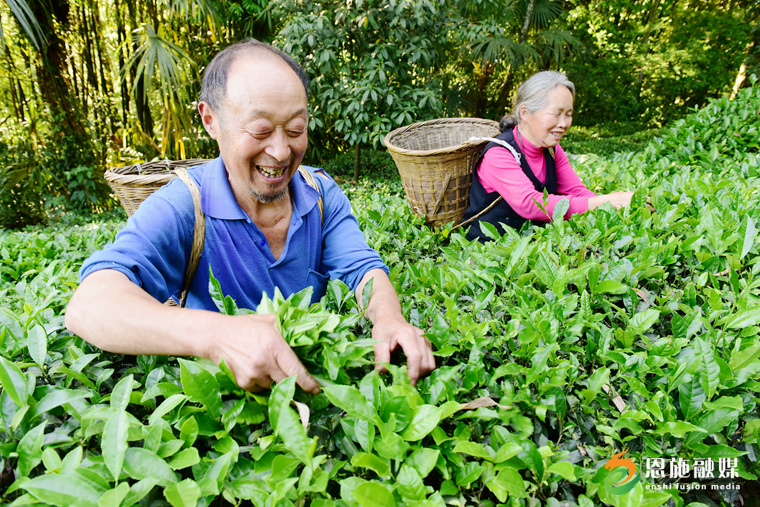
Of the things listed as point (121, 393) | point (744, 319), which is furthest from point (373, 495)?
point (744, 319)

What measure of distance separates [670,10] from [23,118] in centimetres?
1400

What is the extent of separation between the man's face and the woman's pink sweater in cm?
168

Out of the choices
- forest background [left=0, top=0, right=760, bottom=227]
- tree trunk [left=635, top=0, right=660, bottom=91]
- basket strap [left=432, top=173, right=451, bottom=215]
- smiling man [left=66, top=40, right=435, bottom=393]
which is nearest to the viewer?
smiling man [left=66, top=40, right=435, bottom=393]

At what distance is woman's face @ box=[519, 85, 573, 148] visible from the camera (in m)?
3.07

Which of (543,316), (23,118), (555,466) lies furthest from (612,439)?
(23,118)

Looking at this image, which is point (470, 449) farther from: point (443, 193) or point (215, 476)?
point (443, 193)

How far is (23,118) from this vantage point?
23.4 feet

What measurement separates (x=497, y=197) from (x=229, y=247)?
197 centimetres

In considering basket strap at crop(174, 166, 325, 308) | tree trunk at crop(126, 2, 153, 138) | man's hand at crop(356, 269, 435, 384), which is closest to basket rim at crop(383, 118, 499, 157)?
basket strap at crop(174, 166, 325, 308)

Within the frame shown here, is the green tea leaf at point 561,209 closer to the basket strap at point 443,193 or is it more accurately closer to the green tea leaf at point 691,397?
the green tea leaf at point 691,397

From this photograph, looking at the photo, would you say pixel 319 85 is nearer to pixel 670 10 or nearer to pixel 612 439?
pixel 612 439

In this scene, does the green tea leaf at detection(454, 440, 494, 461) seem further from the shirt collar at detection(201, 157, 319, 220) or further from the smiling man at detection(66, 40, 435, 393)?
the shirt collar at detection(201, 157, 319, 220)

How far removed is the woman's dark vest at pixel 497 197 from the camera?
312 cm

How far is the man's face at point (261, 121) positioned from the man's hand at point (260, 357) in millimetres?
840
